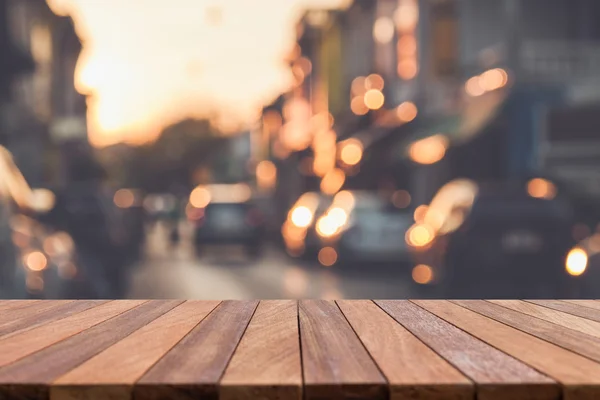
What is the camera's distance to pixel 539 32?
26422 mm

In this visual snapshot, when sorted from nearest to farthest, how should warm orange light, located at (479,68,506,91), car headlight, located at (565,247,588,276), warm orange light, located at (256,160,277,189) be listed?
car headlight, located at (565,247,588,276) < warm orange light, located at (479,68,506,91) < warm orange light, located at (256,160,277,189)

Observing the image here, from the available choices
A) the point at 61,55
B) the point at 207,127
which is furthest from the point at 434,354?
the point at 207,127

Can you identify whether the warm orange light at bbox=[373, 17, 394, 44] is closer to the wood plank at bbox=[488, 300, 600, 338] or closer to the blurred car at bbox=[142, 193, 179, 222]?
the blurred car at bbox=[142, 193, 179, 222]

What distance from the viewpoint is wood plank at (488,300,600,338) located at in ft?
9.80

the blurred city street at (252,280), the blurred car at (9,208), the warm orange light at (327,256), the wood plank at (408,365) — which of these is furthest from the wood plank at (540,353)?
the warm orange light at (327,256)

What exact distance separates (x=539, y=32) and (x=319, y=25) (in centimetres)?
2799

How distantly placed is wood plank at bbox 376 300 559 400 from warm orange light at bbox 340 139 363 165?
35.1 meters

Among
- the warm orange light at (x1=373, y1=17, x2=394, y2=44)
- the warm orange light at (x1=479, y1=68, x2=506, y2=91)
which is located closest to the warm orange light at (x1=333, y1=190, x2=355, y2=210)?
the warm orange light at (x1=479, y1=68, x2=506, y2=91)

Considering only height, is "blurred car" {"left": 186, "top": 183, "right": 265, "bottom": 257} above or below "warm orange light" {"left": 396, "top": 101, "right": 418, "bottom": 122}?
below

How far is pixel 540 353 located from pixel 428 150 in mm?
28310

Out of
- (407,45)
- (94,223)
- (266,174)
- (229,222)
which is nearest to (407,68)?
(407,45)

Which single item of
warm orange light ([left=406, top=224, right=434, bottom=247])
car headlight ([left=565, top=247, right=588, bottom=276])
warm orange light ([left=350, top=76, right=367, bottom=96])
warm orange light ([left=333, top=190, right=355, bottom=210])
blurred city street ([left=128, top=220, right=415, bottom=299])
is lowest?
blurred city street ([left=128, top=220, right=415, bottom=299])

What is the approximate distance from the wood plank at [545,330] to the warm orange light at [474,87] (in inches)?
956

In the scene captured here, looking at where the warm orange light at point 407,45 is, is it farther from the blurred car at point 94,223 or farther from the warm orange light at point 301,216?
the blurred car at point 94,223
